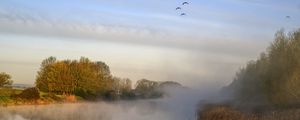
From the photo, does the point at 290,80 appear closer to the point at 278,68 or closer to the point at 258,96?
the point at 278,68

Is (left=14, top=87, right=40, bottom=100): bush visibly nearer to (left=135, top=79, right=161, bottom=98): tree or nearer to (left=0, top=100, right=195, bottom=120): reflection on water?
(left=0, top=100, right=195, bottom=120): reflection on water

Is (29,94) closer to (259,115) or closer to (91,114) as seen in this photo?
(91,114)

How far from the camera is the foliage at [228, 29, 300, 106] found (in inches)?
1966

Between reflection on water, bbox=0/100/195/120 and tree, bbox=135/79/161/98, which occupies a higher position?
tree, bbox=135/79/161/98

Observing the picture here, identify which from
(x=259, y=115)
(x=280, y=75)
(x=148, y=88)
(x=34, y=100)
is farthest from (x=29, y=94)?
(x=259, y=115)

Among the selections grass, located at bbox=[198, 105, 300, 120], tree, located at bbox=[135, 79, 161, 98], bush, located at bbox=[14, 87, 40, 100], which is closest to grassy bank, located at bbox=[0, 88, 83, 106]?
bush, located at bbox=[14, 87, 40, 100]

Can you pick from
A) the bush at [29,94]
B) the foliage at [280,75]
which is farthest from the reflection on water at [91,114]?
the bush at [29,94]

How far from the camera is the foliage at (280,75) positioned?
4994cm

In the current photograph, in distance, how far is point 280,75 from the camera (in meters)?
55.6

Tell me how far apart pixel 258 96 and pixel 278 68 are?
8828 millimetres

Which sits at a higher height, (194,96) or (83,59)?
(83,59)

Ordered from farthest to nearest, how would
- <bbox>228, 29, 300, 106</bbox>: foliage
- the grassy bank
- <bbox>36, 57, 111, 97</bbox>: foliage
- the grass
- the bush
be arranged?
<bbox>36, 57, 111, 97</bbox>: foliage, the bush, the grassy bank, <bbox>228, 29, 300, 106</bbox>: foliage, the grass

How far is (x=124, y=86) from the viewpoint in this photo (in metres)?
159

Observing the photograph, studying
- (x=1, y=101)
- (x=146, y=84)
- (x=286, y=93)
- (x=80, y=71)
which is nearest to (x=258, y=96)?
(x=286, y=93)
